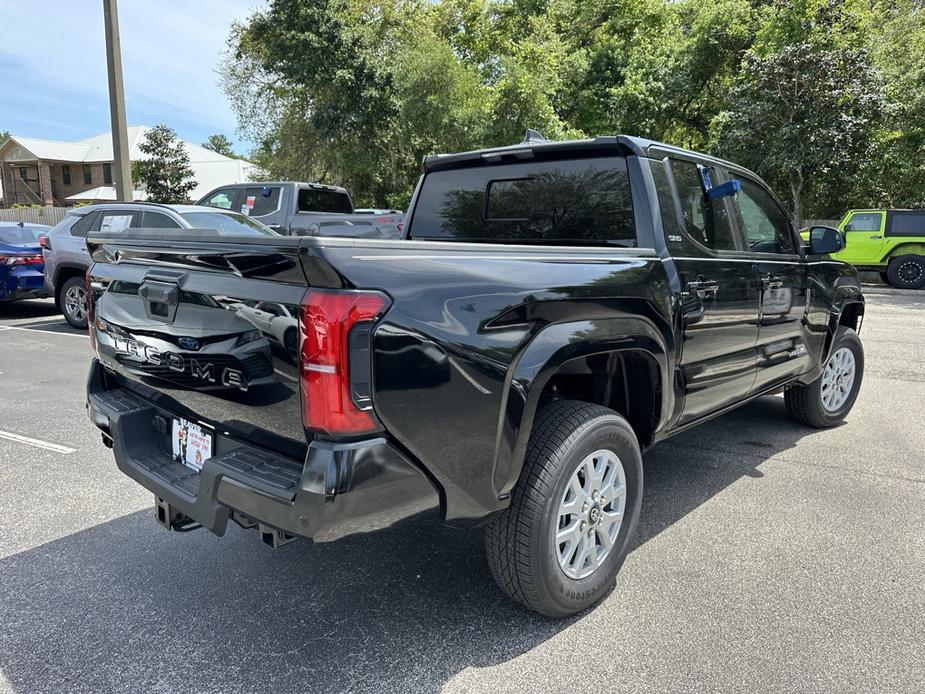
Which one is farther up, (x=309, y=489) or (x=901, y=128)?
(x=901, y=128)

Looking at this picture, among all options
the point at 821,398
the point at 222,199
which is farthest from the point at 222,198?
the point at 821,398

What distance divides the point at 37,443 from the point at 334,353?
4.03 m

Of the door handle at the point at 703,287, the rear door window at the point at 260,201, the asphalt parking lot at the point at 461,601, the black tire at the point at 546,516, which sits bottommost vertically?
the asphalt parking lot at the point at 461,601

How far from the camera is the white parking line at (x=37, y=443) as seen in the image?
15.6 ft

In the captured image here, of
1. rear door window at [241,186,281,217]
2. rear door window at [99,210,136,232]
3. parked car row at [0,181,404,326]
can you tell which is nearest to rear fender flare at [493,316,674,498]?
parked car row at [0,181,404,326]

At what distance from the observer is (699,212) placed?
3.49m

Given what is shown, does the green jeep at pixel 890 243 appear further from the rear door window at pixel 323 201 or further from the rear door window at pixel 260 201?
the rear door window at pixel 260 201

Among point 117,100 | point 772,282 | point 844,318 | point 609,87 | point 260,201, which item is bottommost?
point 844,318

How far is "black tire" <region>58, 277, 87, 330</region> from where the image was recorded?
388 inches

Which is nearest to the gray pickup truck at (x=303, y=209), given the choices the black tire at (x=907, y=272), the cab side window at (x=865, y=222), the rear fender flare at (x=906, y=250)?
the cab side window at (x=865, y=222)

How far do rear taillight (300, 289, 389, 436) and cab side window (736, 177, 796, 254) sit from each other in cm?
273

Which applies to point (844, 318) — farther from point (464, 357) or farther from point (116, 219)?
point (116, 219)

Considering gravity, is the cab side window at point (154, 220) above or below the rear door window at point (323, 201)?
below

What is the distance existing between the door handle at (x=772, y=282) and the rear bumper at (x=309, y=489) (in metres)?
2.60
